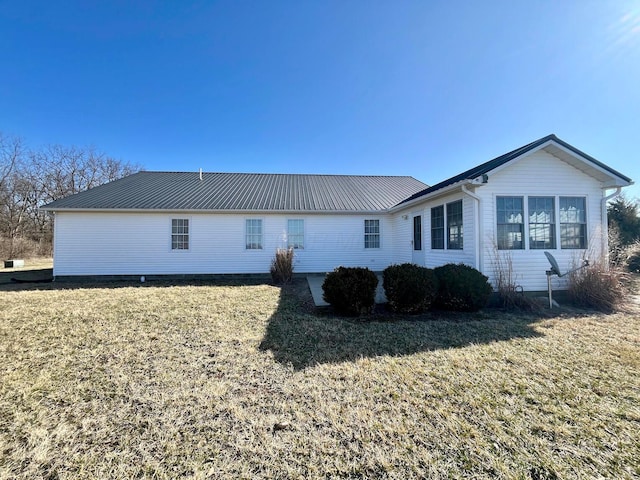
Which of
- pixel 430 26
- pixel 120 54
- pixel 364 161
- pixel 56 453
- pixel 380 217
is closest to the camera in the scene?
pixel 56 453

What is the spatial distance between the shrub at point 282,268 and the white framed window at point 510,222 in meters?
6.74

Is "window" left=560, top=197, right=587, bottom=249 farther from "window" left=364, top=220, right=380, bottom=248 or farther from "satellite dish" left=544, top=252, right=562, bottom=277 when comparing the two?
"window" left=364, top=220, right=380, bottom=248

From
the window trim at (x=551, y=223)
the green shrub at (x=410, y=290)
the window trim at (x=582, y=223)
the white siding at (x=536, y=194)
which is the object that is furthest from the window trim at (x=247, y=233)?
the window trim at (x=582, y=223)

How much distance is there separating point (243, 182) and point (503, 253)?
12361mm

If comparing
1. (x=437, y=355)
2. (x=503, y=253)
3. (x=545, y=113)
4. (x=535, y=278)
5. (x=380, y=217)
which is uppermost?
(x=545, y=113)

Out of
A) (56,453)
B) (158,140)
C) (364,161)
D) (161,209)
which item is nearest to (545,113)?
(364,161)

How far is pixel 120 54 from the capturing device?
30.6ft

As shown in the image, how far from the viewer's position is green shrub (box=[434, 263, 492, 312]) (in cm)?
612

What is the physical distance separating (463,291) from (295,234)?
23.8ft

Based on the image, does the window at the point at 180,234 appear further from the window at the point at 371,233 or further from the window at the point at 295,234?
the window at the point at 371,233

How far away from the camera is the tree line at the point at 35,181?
21.7 m

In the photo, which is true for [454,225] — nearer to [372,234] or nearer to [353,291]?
[353,291]

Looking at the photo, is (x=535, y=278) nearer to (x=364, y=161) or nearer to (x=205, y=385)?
(x=205, y=385)

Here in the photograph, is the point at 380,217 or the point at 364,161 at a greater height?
the point at 364,161
